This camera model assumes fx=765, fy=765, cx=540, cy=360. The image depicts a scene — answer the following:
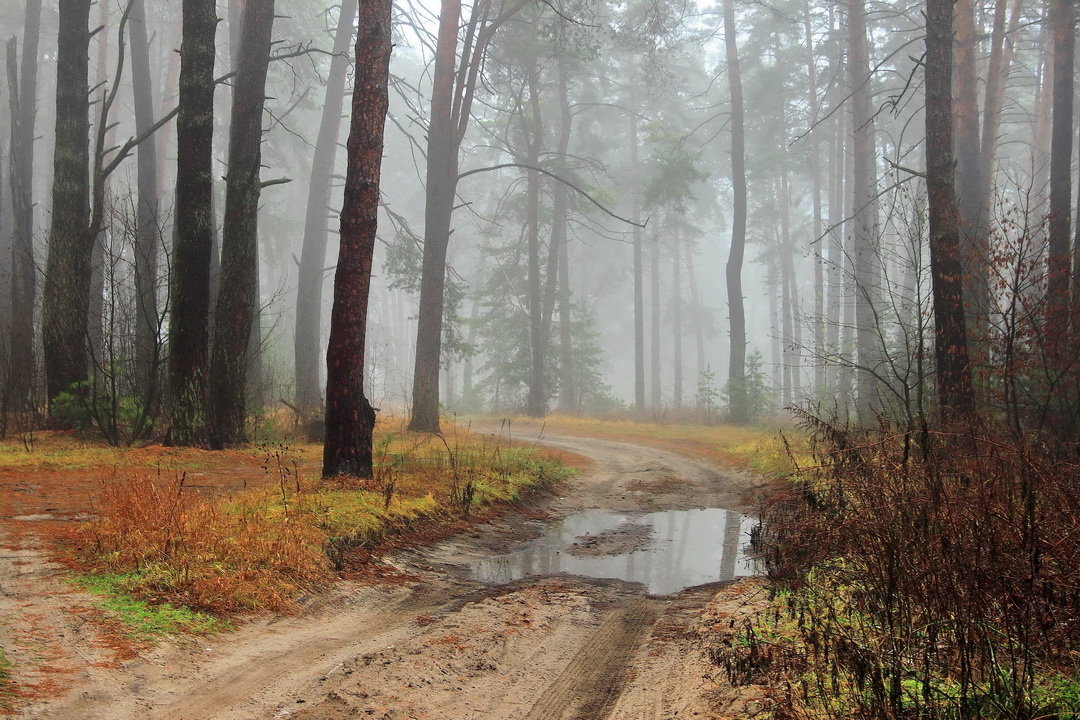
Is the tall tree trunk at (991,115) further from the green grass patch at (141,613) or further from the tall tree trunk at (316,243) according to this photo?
the green grass patch at (141,613)

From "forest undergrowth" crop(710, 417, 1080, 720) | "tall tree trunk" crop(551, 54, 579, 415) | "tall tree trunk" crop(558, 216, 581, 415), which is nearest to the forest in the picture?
"forest undergrowth" crop(710, 417, 1080, 720)

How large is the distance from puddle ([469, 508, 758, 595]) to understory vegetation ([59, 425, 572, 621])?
1039mm

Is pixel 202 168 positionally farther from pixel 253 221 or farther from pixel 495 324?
pixel 495 324

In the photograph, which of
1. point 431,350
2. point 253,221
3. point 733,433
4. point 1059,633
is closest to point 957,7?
point 733,433

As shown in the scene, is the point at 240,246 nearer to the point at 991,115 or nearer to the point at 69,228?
the point at 69,228

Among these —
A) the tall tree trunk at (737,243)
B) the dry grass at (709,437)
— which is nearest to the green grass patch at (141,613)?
the dry grass at (709,437)

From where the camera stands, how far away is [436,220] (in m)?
16.6

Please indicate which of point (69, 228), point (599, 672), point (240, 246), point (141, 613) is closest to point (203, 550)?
point (141, 613)

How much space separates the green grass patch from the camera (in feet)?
13.5

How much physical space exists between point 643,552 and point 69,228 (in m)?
10.0

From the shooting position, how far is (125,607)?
4.31 m

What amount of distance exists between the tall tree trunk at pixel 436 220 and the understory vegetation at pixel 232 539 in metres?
7.91

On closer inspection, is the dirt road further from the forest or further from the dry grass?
the dry grass

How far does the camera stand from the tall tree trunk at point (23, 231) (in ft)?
40.7
